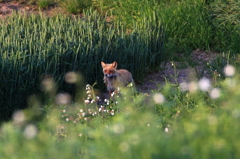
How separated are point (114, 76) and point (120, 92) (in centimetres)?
110

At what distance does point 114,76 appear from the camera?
6.18 m

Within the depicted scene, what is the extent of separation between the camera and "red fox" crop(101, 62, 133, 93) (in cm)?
591

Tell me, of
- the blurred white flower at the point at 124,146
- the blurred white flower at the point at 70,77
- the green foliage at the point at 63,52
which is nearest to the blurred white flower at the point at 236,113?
the blurred white flower at the point at 124,146

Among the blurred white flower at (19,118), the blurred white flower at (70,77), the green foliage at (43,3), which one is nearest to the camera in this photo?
the blurred white flower at (19,118)

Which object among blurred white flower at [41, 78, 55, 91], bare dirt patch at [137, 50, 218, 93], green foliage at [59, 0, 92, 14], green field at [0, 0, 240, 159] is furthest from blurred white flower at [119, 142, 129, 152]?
green foliage at [59, 0, 92, 14]

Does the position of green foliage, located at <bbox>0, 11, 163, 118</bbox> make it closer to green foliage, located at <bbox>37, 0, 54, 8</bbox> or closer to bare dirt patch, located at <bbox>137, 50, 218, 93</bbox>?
bare dirt patch, located at <bbox>137, 50, 218, 93</bbox>

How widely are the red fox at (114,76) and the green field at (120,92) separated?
0.60ft

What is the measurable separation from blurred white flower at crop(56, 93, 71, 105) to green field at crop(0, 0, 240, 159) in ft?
0.05

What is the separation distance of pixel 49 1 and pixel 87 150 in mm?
10333

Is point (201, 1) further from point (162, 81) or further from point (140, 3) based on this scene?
point (162, 81)

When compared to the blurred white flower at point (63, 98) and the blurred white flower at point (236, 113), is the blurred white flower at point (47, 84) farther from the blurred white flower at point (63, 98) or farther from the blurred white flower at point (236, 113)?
the blurred white flower at point (236, 113)

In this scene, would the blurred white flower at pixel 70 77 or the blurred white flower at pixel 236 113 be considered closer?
the blurred white flower at pixel 236 113

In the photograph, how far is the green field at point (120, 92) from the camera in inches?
95.9

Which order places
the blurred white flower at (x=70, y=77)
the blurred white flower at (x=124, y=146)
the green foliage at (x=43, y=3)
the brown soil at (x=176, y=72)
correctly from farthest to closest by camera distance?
the green foliage at (x=43, y=3), the brown soil at (x=176, y=72), the blurred white flower at (x=70, y=77), the blurred white flower at (x=124, y=146)
